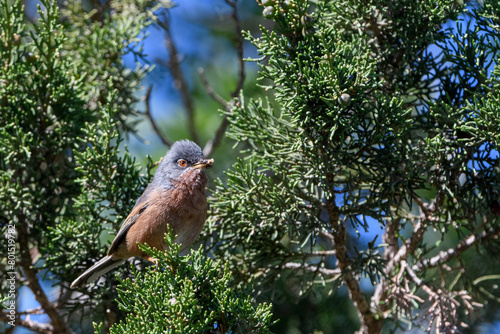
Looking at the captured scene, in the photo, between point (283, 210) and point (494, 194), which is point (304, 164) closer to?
point (283, 210)

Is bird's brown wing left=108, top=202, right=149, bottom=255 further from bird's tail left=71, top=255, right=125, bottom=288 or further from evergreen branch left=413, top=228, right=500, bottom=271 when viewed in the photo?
evergreen branch left=413, top=228, right=500, bottom=271

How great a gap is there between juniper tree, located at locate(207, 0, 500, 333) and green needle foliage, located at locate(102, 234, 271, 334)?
66 cm

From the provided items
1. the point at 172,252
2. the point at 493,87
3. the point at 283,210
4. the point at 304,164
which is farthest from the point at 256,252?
the point at 493,87

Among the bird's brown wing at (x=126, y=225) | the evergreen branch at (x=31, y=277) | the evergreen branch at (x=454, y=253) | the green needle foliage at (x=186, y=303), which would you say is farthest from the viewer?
the evergreen branch at (x=31, y=277)

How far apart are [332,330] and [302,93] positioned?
2.53 m

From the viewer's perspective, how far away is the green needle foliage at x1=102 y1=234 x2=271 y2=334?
2564mm

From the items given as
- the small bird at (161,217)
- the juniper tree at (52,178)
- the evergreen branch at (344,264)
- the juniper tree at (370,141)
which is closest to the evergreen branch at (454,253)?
the juniper tree at (370,141)

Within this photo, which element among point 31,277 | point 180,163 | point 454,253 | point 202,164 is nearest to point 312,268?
point 454,253

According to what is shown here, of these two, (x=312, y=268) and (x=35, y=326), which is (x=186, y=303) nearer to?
(x=312, y=268)

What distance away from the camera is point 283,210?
326 centimetres

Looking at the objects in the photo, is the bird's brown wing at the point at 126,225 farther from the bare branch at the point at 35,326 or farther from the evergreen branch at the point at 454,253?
the evergreen branch at the point at 454,253

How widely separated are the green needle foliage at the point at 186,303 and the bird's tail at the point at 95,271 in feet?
2.81

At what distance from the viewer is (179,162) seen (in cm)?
409

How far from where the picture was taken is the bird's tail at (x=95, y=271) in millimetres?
3568
